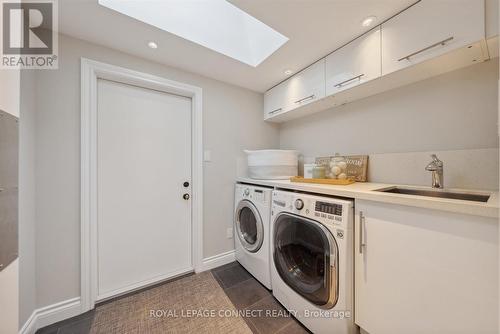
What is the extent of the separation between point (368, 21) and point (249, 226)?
194 cm

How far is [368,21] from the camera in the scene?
1188mm

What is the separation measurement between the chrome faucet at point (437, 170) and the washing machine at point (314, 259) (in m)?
0.60

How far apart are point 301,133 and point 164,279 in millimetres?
2224

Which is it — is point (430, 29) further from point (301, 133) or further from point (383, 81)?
point (301, 133)

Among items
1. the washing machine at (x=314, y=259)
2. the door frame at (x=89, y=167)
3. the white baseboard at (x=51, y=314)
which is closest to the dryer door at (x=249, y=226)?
the washing machine at (x=314, y=259)

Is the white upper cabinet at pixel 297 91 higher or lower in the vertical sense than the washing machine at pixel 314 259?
higher

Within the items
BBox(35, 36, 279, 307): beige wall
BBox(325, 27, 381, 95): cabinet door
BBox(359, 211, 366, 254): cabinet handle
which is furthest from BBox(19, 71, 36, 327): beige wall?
BBox(325, 27, 381, 95): cabinet door

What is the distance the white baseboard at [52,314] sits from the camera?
117cm

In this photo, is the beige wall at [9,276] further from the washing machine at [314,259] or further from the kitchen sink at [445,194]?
the kitchen sink at [445,194]

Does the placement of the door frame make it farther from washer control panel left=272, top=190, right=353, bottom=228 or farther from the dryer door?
washer control panel left=272, top=190, right=353, bottom=228

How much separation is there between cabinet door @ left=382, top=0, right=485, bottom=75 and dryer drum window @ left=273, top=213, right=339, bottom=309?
3.87ft

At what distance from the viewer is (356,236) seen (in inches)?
39.9

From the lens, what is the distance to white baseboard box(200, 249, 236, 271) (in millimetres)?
1929

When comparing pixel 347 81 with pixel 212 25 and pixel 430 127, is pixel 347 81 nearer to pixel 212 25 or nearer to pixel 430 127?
pixel 430 127
